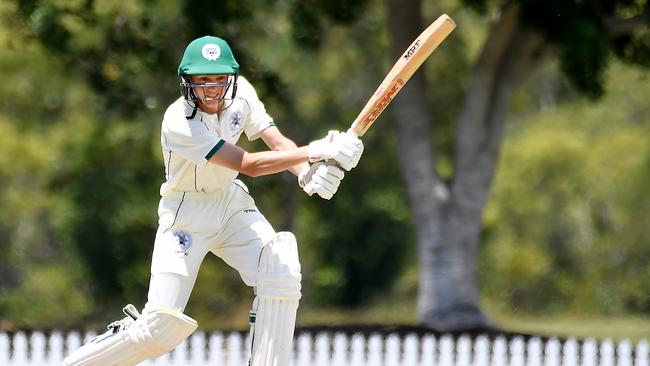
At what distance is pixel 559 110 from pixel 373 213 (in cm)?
616

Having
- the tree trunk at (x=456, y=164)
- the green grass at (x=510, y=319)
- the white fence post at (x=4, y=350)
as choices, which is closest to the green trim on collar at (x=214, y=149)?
the white fence post at (x=4, y=350)

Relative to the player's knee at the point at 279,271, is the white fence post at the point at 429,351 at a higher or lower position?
higher

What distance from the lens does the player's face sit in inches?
202

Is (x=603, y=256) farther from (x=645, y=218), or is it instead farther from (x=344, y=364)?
(x=344, y=364)

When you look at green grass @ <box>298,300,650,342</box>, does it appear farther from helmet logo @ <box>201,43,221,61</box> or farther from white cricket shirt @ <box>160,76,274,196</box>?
helmet logo @ <box>201,43,221,61</box>

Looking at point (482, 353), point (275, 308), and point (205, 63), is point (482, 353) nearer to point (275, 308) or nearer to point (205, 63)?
point (275, 308)

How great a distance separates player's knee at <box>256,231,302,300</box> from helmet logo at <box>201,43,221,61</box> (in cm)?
71

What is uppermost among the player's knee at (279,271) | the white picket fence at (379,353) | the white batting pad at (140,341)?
the white picket fence at (379,353)

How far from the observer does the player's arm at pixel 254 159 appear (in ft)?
16.6

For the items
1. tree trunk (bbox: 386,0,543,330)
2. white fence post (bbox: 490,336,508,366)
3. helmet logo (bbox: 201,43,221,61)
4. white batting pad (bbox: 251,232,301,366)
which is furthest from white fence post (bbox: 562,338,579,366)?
helmet logo (bbox: 201,43,221,61)

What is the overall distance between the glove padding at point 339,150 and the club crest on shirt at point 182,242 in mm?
610

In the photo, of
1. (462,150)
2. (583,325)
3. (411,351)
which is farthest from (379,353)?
(583,325)

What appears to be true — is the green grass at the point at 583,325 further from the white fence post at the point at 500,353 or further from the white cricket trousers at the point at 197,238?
the white cricket trousers at the point at 197,238

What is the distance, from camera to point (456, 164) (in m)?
11.4
